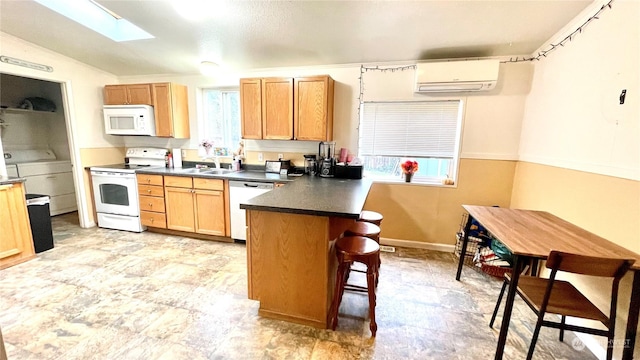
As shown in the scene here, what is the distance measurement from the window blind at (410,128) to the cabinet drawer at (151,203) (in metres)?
2.84

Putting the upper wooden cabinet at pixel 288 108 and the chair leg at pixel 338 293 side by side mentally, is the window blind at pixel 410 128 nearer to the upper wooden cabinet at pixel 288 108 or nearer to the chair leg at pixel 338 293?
the upper wooden cabinet at pixel 288 108

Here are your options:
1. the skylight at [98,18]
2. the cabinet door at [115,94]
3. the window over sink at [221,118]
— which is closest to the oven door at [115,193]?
the cabinet door at [115,94]

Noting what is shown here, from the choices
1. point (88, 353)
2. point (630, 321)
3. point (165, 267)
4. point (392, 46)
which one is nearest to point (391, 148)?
point (392, 46)

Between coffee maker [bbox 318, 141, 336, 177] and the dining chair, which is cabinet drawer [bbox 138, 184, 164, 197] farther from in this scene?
the dining chair

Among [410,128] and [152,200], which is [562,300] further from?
[152,200]

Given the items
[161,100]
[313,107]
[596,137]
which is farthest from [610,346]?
[161,100]

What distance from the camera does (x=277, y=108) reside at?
3.18 m

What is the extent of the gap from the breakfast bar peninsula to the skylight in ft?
8.45

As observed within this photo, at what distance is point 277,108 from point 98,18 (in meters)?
2.14

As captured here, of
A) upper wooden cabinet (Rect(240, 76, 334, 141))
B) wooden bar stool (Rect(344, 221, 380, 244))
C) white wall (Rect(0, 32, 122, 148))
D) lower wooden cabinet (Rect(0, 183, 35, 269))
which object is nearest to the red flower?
upper wooden cabinet (Rect(240, 76, 334, 141))

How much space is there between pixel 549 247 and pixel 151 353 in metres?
2.49

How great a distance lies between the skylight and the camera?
2.55 m

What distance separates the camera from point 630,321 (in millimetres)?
1287

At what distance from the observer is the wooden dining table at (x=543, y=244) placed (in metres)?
1.29
